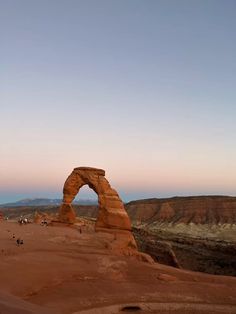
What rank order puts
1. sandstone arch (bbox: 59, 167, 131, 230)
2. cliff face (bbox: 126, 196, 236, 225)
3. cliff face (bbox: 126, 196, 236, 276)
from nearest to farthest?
1. sandstone arch (bbox: 59, 167, 131, 230)
2. cliff face (bbox: 126, 196, 236, 276)
3. cliff face (bbox: 126, 196, 236, 225)

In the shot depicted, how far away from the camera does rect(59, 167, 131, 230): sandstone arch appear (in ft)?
115

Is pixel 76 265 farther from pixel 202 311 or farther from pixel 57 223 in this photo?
pixel 57 223

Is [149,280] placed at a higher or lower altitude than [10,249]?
lower

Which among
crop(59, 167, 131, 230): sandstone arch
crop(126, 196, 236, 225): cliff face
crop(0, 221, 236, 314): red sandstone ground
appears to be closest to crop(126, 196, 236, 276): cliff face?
crop(126, 196, 236, 225): cliff face

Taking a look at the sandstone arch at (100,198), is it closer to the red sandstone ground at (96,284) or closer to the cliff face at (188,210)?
the red sandstone ground at (96,284)

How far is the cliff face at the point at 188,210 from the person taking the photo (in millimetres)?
117688

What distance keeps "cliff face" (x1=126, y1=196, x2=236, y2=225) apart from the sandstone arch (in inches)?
3126

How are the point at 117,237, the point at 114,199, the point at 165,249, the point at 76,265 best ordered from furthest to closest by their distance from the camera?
1. the point at 165,249
2. the point at 114,199
3. the point at 117,237
4. the point at 76,265

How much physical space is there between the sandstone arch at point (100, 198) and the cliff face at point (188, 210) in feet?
260

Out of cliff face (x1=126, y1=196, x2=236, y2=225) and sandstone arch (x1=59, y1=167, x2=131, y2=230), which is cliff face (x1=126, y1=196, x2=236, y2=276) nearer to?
cliff face (x1=126, y1=196, x2=236, y2=225)

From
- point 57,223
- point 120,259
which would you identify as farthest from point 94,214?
point 120,259

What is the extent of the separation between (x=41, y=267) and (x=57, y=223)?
2113 cm

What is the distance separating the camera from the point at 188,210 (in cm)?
12544

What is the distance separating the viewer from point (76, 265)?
21938 mm
